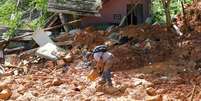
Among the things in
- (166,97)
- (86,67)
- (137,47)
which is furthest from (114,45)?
(166,97)

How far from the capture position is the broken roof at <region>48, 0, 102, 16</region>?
1567cm

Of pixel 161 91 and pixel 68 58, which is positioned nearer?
pixel 161 91

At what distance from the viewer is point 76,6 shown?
52.3 feet

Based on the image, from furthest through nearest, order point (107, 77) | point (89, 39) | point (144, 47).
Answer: point (89, 39), point (144, 47), point (107, 77)

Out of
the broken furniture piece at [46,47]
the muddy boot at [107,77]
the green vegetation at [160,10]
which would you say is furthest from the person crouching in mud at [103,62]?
the green vegetation at [160,10]

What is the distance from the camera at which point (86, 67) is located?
12.8 meters

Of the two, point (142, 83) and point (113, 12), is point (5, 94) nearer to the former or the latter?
point (142, 83)

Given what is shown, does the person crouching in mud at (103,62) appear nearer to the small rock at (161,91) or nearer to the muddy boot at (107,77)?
the muddy boot at (107,77)

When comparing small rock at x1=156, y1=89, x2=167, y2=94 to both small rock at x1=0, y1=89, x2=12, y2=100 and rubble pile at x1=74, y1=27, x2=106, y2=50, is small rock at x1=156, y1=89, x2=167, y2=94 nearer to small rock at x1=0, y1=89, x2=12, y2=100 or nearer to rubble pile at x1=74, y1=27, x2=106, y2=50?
small rock at x1=0, y1=89, x2=12, y2=100

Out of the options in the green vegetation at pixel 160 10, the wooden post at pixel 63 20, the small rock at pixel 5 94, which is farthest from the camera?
the green vegetation at pixel 160 10

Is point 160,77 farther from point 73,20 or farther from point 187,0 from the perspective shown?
point 187,0

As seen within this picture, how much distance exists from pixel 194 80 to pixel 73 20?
701 centimetres

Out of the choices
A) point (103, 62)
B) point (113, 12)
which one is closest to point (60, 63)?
point (103, 62)

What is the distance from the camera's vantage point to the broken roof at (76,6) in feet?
51.4
